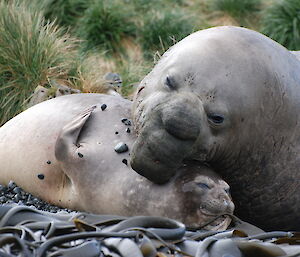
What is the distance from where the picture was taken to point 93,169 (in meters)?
4.37

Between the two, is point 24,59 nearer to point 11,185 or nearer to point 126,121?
point 11,185

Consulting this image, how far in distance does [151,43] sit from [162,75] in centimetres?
562

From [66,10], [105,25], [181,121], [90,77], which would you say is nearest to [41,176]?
[181,121]

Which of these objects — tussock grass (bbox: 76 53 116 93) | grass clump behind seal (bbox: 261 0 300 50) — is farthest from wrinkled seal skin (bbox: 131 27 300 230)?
grass clump behind seal (bbox: 261 0 300 50)

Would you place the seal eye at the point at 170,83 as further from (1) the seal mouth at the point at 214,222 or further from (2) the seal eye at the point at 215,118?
(1) the seal mouth at the point at 214,222

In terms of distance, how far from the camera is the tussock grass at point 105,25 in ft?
31.9

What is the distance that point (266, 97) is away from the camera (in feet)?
13.7

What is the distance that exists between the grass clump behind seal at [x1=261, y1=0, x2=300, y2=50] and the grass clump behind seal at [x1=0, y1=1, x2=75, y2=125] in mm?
3288

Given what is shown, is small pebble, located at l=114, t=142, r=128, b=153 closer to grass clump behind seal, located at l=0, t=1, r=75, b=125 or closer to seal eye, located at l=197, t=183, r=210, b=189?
seal eye, located at l=197, t=183, r=210, b=189

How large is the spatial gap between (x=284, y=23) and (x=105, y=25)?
2086mm

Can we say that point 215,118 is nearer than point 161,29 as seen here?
Yes

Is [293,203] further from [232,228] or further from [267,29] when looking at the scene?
[267,29]

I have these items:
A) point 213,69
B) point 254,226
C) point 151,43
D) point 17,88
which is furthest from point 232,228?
point 151,43

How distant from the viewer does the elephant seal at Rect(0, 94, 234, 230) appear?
4109mm
